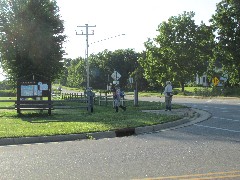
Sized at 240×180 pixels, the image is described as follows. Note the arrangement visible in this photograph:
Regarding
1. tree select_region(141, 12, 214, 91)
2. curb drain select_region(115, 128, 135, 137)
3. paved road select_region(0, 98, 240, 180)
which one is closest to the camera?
paved road select_region(0, 98, 240, 180)

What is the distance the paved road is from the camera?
7.06m

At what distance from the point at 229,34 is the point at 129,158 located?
1929 inches

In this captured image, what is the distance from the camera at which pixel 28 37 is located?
37.7 meters

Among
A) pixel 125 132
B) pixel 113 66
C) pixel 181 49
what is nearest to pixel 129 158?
pixel 125 132

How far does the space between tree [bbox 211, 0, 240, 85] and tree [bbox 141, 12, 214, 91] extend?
18.6 feet

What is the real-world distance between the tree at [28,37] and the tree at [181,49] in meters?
29.7

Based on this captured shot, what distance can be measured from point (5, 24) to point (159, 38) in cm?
3439

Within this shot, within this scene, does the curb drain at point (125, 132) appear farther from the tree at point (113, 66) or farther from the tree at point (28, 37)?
the tree at point (113, 66)

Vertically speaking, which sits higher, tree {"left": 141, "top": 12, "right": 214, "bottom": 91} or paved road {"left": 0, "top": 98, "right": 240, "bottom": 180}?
tree {"left": 141, "top": 12, "right": 214, "bottom": 91}

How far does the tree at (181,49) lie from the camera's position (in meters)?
63.9

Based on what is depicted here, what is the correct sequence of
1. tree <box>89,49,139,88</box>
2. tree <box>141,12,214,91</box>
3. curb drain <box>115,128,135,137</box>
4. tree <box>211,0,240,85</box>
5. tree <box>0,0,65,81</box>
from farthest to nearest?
1. tree <box>89,49,139,88</box>
2. tree <box>141,12,214,91</box>
3. tree <box>211,0,240,85</box>
4. tree <box>0,0,65,81</box>
5. curb drain <box>115,128,135,137</box>

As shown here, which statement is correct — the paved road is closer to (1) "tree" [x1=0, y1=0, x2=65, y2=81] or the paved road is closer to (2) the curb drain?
(2) the curb drain

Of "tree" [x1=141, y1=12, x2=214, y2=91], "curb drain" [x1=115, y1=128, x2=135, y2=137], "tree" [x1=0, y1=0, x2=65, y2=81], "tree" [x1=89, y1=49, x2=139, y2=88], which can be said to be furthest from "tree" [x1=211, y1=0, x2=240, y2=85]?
"tree" [x1=89, y1=49, x2=139, y2=88]

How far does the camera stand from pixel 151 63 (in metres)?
70.8
